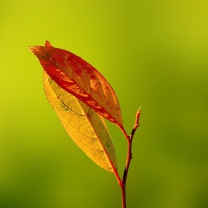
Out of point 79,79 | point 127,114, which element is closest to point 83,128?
point 79,79

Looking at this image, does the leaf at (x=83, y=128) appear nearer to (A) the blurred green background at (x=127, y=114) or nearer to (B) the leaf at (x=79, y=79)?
(B) the leaf at (x=79, y=79)

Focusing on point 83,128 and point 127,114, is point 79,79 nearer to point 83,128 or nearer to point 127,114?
point 83,128

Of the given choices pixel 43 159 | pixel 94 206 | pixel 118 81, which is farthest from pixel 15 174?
pixel 118 81

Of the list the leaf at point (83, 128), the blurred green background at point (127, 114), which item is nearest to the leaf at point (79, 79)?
the leaf at point (83, 128)

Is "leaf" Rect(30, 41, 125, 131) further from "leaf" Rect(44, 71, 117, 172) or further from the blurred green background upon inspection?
the blurred green background

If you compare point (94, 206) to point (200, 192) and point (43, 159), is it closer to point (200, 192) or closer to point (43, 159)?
point (43, 159)
